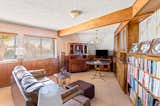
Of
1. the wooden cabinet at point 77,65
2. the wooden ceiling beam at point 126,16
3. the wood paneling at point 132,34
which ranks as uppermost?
the wooden ceiling beam at point 126,16

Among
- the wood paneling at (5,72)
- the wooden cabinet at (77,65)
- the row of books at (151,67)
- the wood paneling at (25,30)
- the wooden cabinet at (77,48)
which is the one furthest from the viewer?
the wooden cabinet at (77,48)

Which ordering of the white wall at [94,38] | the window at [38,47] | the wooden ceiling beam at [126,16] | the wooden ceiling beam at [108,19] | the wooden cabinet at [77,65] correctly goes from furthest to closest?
the white wall at [94,38] < the wooden cabinet at [77,65] < the window at [38,47] < the wooden ceiling beam at [108,19] < the wooden ceiling beam at [126,16]

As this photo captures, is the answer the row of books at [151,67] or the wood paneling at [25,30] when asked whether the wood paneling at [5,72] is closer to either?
the wood paneling at [25,30]

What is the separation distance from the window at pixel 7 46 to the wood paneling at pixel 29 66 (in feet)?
1.09

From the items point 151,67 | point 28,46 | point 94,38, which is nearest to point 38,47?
point 28,46

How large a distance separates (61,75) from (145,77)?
8.45ft

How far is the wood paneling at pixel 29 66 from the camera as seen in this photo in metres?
4.38

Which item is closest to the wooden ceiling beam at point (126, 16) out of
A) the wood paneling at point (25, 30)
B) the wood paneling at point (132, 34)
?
the wood paneling at point (132, 34)

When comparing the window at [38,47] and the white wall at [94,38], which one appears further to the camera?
the white wall at [94,38]

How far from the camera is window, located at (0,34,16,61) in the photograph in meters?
4.55

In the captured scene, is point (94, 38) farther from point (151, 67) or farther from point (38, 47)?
point (151, 67)

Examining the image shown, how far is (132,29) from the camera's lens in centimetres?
365

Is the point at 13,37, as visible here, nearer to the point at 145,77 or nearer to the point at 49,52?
the point at 49,52

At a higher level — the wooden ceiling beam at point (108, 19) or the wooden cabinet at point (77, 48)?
the wooden ceiling beam at point (108, 19)
